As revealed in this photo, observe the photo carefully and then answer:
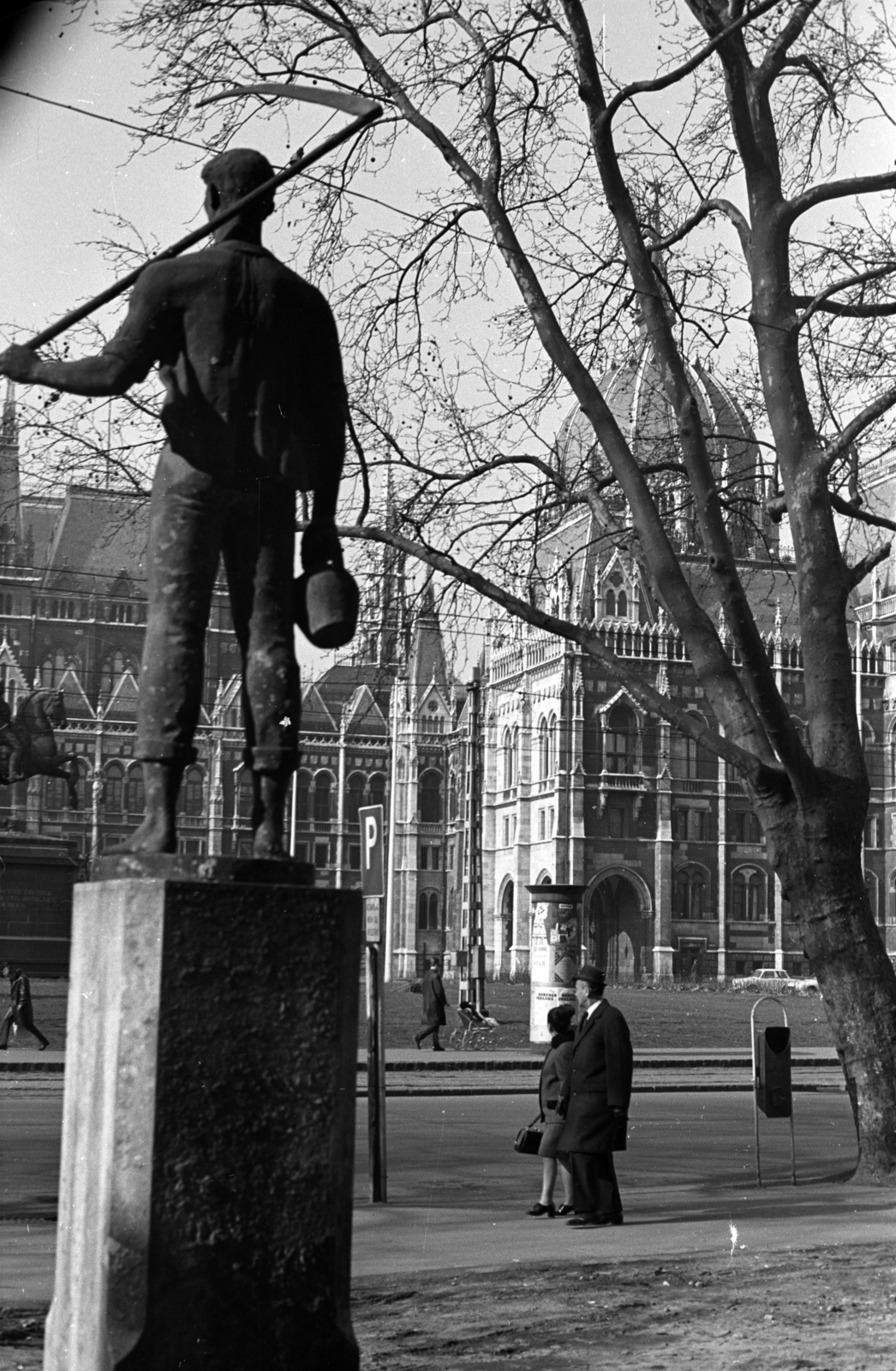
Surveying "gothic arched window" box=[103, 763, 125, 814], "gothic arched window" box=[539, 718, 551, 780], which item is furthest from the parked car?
"gothic arched window" box=[103, 763, 125, 814]

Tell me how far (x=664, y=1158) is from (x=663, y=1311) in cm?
825

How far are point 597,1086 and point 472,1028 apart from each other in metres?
22.1

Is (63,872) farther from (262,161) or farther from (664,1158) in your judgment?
(262,161)

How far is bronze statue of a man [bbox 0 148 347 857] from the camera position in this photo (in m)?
4.67

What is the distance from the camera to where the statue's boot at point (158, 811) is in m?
4.56

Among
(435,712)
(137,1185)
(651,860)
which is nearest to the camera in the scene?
(137,1185)

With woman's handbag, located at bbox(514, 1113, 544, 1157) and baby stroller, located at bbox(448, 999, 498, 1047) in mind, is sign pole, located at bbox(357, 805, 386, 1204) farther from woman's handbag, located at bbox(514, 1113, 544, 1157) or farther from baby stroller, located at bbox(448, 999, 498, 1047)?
baby stroller, located at bbox(448, 999, 498, 1047)

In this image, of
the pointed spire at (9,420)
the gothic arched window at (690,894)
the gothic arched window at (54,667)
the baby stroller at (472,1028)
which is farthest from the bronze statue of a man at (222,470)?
the gothic arched window at (690,894)

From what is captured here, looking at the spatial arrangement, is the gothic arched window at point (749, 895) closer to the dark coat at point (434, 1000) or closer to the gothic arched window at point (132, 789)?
the gothic arched window at point (132, 789)

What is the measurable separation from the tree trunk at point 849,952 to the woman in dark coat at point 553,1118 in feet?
7.25

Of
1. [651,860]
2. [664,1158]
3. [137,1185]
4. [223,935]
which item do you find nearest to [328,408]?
[223,935]

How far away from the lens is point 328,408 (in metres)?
5.01

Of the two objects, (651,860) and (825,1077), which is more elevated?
(651,860)

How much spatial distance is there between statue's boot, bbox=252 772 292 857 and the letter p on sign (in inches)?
267
